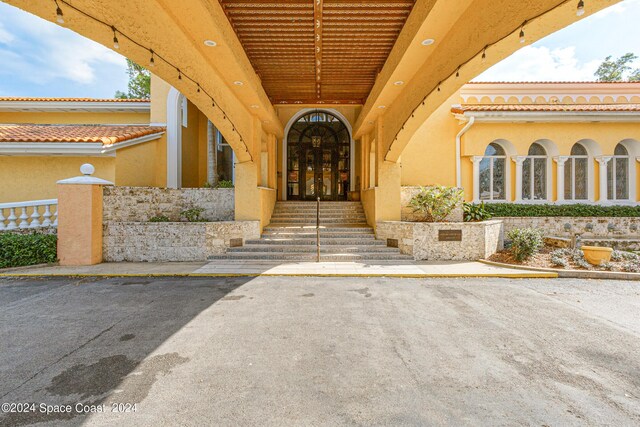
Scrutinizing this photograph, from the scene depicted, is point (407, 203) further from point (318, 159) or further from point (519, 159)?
point (318, 159)

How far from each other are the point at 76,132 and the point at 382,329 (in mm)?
11959

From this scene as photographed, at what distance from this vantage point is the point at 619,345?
3299mm

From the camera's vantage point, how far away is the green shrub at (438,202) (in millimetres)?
8383

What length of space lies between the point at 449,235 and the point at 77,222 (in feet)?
33.6

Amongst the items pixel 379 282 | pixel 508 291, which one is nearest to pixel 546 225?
pixel 508 291

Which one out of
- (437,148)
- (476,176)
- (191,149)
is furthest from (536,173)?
(191,149)

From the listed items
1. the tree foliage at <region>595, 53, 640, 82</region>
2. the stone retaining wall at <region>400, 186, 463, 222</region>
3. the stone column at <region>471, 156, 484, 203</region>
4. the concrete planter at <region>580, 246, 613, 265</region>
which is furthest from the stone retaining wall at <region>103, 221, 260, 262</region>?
the tree foliage at <region>595, 53, 640, 82</region>

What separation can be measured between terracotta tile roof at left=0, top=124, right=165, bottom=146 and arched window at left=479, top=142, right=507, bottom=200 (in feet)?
43.5

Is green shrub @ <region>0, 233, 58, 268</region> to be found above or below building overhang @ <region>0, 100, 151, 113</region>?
below

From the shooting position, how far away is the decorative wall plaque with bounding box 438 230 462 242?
25.6 feet

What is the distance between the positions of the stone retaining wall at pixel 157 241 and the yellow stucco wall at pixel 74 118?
7244 mm

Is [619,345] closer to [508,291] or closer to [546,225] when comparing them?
[508,291]

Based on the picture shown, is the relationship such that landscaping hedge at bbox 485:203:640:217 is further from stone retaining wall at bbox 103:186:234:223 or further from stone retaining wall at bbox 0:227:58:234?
stone retaining wall at bbox 0:227:58:234

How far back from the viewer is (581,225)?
32.3 ft
